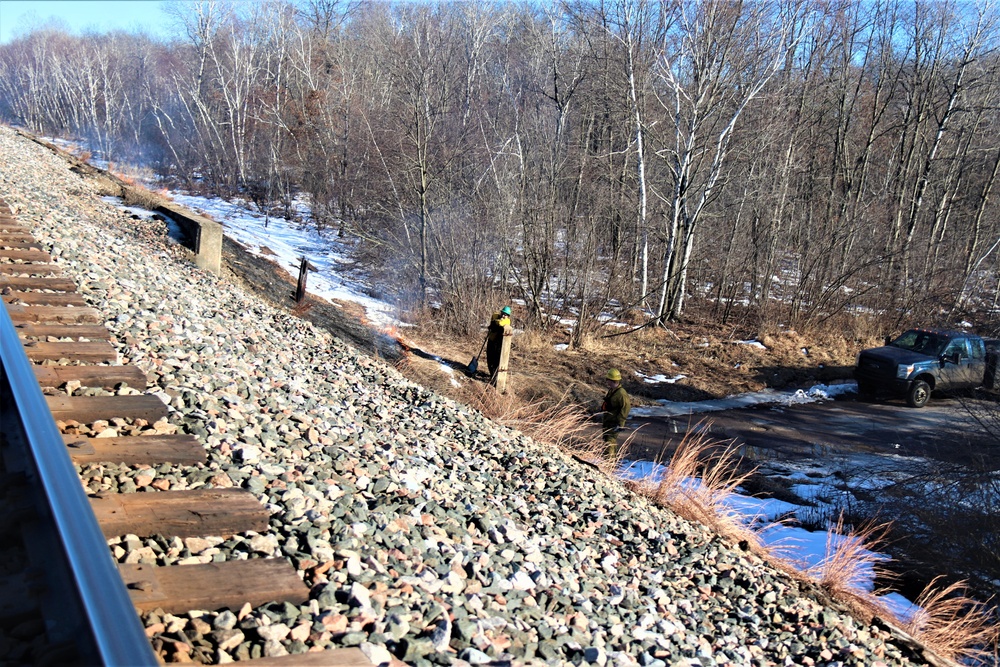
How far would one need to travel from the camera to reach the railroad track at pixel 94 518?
6.19 feet

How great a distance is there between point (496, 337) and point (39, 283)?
331 inches

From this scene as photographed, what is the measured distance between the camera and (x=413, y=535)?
399cm

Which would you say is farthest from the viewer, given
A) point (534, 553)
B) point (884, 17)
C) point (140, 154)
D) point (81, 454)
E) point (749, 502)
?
point (140, 154)

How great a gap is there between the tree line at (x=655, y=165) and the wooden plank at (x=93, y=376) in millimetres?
13826

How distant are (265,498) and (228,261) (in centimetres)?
1188

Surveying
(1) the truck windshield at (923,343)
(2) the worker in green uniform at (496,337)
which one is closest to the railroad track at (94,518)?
(2) the worker in green uniform at (496,337)

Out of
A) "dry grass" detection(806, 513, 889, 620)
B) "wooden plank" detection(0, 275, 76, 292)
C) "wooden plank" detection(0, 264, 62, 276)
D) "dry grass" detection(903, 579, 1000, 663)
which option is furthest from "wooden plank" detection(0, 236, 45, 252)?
"dry grass" detection(903, 579, 1000, 663)

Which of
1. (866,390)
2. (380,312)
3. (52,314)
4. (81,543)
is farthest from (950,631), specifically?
(380,312)

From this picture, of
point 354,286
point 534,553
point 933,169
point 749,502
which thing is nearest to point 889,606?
point 749,502

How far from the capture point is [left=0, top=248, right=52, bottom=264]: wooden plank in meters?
7.52

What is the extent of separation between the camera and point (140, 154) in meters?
Answer: 48.2

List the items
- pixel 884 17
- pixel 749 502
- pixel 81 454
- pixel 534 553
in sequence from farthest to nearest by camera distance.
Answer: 1. pixel 884 17
2. pixel 749 502
3. pixel 534 553
4. pixel 81 454

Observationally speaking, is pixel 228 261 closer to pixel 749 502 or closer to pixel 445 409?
pixel 445 409

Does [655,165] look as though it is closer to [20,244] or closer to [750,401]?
[750,401]
